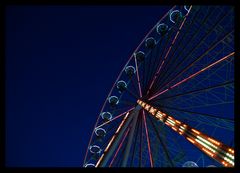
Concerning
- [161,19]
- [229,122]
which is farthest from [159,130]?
[161,19]

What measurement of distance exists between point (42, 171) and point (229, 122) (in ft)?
22.9

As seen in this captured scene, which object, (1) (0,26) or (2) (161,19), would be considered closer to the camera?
(1) (0,26)

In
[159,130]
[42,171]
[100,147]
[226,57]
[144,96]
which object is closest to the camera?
[42,171]

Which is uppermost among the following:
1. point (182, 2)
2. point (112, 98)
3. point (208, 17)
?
point (208, 17)

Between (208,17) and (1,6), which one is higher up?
(208,17)

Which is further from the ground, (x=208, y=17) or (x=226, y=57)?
(x=208, y=17)

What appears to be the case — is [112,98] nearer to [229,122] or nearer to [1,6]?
[229,122]

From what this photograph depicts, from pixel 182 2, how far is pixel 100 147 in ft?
54.5

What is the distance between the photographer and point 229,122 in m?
8.34

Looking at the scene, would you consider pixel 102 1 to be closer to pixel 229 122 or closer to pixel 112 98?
pixel 229 122

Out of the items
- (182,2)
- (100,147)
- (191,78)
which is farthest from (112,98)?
(182,2)

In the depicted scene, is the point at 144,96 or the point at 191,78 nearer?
the point at 191,78

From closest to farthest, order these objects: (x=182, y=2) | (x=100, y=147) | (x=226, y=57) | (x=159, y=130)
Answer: (x=182, y=2) < (x=226, y=57) < (x=159, y=130) < (x=100, y=147)

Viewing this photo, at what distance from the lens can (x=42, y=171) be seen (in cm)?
235
